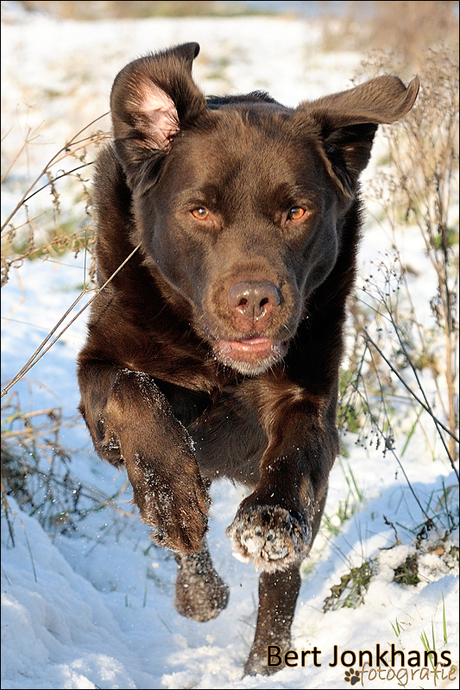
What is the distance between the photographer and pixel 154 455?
284 centimetres

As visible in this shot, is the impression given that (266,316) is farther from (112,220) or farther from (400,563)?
(400,563)

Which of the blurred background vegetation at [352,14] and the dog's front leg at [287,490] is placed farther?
the blurred background vegetation at [352,14]

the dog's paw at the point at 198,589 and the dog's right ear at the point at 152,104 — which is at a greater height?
the dog's right ear at the point at 152,104

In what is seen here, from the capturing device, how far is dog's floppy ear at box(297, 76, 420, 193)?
2.99 meters

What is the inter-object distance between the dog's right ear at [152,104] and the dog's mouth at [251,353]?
2.58ft

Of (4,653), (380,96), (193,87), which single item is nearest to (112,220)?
(193,87)

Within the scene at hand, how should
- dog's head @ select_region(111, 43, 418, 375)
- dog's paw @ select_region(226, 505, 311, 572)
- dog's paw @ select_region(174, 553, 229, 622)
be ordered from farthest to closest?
1. dog's paw @ select_region(174, 553, 229, 622)
2. dog's head @ select_region(111, 43, 418, 375)
3. dog's paw @ select_region(226, 505, 311, 572)

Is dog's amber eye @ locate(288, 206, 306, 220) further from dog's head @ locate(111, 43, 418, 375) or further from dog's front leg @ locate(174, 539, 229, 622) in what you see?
dog's front leg @ locate(174, 539, 229, 622)

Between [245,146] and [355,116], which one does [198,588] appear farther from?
[355,116]

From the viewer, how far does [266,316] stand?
2850mm

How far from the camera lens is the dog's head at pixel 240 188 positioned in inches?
115

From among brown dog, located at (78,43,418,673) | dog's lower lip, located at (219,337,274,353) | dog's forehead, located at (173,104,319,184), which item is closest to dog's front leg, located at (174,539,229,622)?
brown dog, located at (78,43,418,673)

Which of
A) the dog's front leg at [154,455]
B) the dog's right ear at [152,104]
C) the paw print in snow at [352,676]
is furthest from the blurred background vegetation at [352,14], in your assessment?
the paw print in snow at [352,676]

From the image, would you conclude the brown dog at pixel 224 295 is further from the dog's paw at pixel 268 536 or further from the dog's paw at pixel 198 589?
the dog's paw at pixel 198 589
